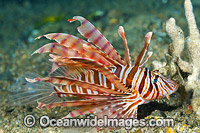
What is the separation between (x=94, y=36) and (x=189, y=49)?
1363 millimetres

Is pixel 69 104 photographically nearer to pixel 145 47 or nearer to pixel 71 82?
pixel 71 82

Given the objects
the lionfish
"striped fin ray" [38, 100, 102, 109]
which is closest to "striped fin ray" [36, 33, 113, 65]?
the lionfish

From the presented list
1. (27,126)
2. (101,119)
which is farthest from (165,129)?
(27,126)

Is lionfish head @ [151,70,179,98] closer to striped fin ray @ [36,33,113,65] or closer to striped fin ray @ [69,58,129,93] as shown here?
striped fin ray @ [69,58,129,93]

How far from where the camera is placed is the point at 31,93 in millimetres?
3387

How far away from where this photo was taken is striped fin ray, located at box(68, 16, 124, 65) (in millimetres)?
2539

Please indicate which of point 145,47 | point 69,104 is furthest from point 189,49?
point 69,104

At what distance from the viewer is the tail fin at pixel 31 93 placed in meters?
3.19

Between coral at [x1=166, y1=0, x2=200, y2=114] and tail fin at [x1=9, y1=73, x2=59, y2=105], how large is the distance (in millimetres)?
1916

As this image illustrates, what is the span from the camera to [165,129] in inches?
99.6

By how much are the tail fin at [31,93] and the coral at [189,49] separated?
6.29ft

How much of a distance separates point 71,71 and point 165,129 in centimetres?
149

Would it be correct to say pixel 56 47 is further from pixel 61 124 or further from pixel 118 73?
pixel 61 124

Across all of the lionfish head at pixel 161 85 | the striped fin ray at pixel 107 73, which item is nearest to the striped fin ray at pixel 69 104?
the striped fin ray at pixel 107 73
